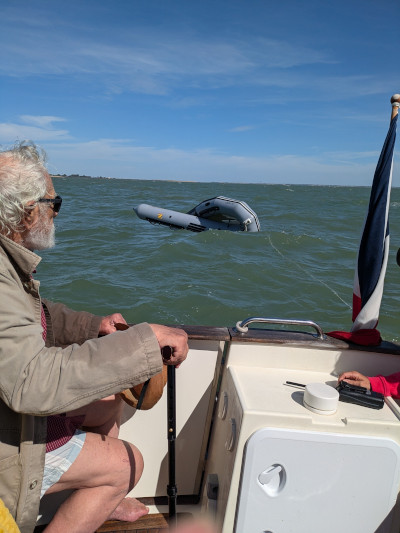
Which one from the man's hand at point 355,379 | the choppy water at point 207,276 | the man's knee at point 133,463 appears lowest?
the choppy water at point 207,276

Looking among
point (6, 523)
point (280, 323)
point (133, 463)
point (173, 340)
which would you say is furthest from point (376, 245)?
point (6, 523)

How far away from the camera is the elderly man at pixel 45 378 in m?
1.07

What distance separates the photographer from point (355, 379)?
182 cm

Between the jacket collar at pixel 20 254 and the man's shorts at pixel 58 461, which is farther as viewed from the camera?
the man's shorts at pixel 58 461

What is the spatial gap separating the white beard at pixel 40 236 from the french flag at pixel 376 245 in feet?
4.43

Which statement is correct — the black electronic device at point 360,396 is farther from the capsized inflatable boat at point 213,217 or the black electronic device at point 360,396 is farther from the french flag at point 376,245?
the capsized inflatable boat at point 213,217

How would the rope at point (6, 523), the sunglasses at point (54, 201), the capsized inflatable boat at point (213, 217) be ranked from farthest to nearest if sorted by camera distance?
the capsized inflatable boat at point (213, 217)
the sunglasses at point (54, 201)
the rope at point (6, 523)

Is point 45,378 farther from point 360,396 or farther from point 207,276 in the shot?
point 207,276

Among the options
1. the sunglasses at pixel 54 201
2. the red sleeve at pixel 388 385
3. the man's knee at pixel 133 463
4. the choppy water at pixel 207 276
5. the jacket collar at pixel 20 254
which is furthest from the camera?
the choppy water at pixel 207 276

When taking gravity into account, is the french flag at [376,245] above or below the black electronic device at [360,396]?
above

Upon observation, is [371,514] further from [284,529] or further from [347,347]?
[347,347]

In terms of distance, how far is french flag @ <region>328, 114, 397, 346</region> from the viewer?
2.07 meters

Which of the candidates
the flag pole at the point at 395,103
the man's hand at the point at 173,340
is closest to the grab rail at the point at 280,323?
the man's hand at the point at 173,340

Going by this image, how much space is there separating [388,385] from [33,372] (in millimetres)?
1379
